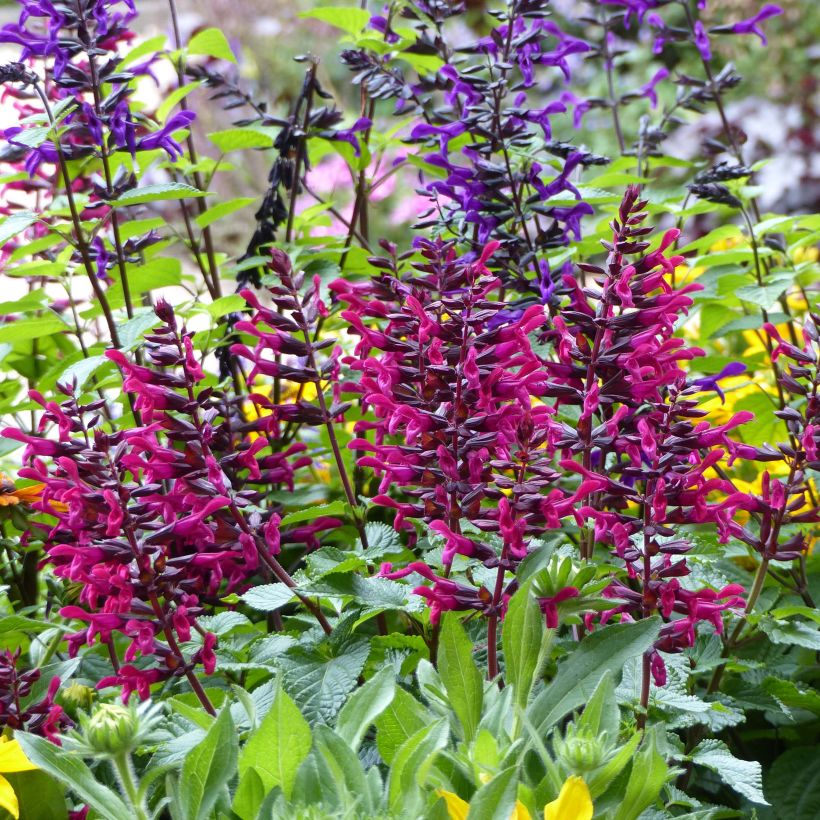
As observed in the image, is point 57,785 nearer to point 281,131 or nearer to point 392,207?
point 281,131

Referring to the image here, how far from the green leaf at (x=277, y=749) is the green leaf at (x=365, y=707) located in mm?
32

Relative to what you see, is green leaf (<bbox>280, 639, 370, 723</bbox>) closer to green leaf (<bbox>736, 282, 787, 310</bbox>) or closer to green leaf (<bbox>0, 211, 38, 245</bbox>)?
green leaf (<bbox>0, 211, 38, 245</bbox>)

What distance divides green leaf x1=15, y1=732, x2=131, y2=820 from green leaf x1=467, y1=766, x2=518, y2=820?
0.28 meters

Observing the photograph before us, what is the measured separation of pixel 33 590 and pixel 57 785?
0.60 meters

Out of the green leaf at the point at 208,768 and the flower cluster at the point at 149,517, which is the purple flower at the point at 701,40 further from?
the green leaf at the point at 208,768

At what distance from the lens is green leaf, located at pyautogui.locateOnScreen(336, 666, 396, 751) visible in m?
0.81

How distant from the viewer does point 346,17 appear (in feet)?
5.59

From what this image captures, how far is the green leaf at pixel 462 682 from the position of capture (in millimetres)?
834

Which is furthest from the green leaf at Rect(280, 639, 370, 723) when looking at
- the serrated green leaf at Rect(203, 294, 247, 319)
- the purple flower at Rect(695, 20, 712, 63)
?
the purple flower at Rect(695, 20, 712, 63)

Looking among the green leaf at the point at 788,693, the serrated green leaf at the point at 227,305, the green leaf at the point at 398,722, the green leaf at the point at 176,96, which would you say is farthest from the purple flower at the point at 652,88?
the green leaf at the point at 398,722

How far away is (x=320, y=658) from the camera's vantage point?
106cm

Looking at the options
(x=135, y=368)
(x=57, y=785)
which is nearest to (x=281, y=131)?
(x=135, y=368)

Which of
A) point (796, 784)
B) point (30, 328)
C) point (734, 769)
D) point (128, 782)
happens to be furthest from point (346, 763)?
point (30, 328)

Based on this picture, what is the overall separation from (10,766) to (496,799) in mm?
454
